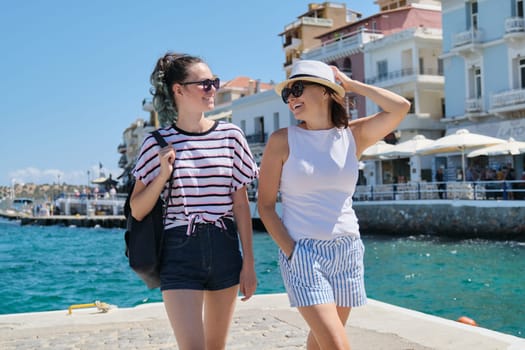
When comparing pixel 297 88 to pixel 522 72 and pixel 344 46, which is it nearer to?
pixel 522 72

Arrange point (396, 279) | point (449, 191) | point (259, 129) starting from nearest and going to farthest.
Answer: point (396, 279), point (449, 191), point (259, 129)

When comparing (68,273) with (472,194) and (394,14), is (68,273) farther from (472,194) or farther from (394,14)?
(394,14)

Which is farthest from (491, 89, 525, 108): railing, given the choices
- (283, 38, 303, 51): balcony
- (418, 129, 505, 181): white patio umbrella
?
(283, 38, 303, 51): balcony

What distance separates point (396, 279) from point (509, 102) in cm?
1577

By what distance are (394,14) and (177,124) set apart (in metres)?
39.4

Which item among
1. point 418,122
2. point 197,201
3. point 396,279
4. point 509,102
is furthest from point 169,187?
point 418,122

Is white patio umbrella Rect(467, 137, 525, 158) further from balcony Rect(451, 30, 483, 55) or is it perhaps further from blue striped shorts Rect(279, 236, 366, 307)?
blue striped shorts Rect(279, 236, 366, 307)

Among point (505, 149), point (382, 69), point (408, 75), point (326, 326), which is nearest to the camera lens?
point (326, 326)

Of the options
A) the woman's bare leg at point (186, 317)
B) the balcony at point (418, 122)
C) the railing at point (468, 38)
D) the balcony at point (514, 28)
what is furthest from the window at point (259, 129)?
the woman's bare leg at point (186, 317)

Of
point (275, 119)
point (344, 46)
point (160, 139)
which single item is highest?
point (344, 46)

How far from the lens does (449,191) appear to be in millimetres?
25266

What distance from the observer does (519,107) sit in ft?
90.6

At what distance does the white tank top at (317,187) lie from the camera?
326cm

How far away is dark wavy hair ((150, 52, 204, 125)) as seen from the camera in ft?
11.2
